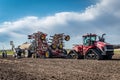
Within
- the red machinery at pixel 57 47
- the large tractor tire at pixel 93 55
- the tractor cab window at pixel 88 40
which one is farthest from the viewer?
the red machinery at pixel 57 47

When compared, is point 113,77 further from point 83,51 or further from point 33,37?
point 33,37

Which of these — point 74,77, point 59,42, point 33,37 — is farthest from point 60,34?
point 74,77

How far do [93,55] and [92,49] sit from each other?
23.1 inches

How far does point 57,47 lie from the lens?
36406 millimetres

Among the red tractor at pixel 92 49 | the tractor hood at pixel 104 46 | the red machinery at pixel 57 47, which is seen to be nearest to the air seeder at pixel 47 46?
the red machinery at pixel 57 47

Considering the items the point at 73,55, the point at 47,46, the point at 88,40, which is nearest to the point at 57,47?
the point at 47,46

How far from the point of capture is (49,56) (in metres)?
35.5

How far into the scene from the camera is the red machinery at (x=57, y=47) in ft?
116

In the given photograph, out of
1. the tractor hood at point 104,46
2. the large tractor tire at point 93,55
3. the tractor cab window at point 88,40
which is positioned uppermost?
the tractor cab window at point 88,40

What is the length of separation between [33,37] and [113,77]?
78.0 ft

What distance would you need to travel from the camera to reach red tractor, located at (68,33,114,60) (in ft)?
96.7

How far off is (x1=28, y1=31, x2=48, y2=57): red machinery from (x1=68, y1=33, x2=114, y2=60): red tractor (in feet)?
16.9

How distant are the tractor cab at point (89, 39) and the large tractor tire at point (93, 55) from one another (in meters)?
0.94

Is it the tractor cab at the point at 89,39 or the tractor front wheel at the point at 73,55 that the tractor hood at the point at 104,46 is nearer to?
the tractor cab at the point at 89,39
